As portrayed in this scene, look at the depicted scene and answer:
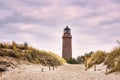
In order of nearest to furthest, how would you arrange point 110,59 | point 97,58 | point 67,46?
point 110,59 → point 97,58 → point 67,46

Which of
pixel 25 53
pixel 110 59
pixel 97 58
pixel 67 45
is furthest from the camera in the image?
pixel 67 45

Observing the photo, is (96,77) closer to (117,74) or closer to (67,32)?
(117,74)

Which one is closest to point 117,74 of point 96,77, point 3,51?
point 96,77

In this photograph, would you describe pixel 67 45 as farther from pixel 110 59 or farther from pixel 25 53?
pixel 110 59

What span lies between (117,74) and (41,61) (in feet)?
30.8

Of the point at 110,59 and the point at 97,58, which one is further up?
the point at 97,58

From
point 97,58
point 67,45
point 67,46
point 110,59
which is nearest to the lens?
point 110,59

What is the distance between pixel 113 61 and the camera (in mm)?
17219

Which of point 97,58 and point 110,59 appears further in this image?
point 97,58

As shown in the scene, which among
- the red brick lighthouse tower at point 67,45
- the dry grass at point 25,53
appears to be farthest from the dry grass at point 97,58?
the red brick lighthouse tower at point 67,45

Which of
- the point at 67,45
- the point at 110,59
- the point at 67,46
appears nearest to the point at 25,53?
the point at 110,59

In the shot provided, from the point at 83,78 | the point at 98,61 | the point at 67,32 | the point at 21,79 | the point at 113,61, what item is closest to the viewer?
the point at 83,78

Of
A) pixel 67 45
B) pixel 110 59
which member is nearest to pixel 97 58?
pixel 110 59

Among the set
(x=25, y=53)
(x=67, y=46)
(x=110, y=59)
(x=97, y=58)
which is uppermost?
(x=67, y=46)
